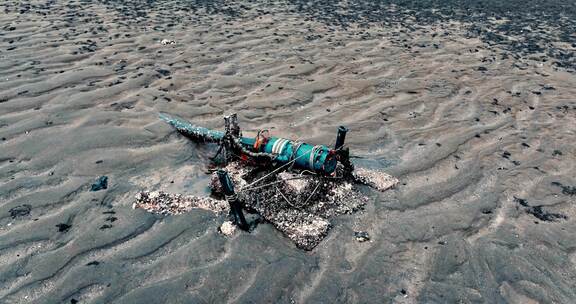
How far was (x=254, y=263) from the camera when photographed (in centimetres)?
414

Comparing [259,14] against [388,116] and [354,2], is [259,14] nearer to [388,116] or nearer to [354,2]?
[354,2]

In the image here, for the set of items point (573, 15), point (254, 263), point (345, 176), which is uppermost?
point (573, 15)

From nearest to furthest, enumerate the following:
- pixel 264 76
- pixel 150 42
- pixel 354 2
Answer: pixel 264 76 → pixel 150 42 → pixel 354 2

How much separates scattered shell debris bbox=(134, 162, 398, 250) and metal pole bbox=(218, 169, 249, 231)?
11 centimetres

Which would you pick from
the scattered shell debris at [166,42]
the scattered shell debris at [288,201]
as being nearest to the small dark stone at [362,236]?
the scattered shell debris at [288,201]

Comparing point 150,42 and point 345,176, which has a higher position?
point 150,42

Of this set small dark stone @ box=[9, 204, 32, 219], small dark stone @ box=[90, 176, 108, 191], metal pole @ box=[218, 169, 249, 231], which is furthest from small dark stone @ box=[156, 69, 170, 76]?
metal pole @ box=[218, 169, 249, 231]

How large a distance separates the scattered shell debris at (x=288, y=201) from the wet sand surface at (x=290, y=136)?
0.13 meters

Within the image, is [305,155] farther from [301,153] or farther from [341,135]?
[341,135]

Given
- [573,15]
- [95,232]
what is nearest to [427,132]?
[95,232]

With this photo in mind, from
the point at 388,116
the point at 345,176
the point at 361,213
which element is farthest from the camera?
the point at 388,116

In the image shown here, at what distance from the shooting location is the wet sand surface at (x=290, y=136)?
402cm

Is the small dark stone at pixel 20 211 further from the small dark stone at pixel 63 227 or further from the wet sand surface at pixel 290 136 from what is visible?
the small dark stone at pixel 63 227

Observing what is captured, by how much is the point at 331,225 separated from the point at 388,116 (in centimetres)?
315
